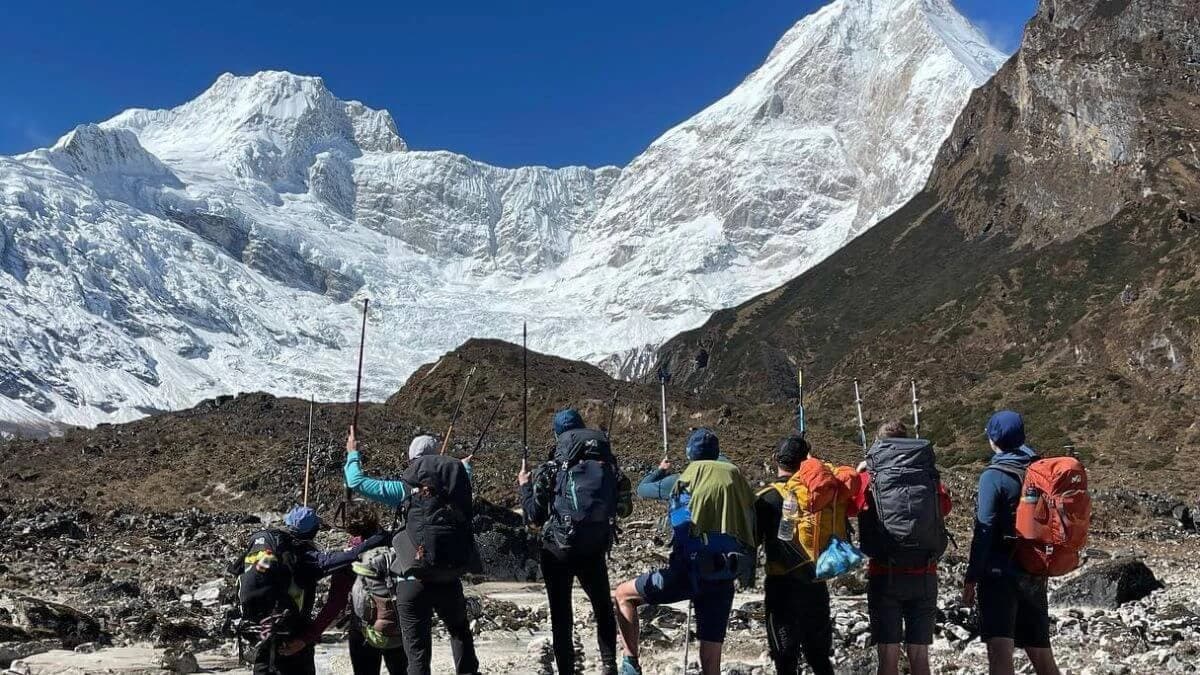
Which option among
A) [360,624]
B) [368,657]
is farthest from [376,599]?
[368,657]

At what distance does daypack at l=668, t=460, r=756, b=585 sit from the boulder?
275 inches

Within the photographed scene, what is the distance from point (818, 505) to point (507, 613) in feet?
25.1

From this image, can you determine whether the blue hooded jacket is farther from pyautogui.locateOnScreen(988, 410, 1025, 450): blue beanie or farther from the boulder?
the boulder

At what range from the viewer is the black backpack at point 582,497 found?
7.09 m

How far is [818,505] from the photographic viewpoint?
6785 mm

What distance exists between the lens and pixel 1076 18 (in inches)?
3329

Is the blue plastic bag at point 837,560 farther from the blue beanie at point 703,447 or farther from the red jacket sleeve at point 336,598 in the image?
the red jacket sleeve at point 336,598

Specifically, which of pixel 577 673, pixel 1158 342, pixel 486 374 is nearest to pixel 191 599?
pixel 577 673

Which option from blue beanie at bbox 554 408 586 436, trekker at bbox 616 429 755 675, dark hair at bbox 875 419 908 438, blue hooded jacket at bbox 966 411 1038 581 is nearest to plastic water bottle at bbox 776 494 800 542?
trekker at bbox 616 429 755 675

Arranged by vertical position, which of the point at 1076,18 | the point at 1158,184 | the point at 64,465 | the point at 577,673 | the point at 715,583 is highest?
the point at 1076,18

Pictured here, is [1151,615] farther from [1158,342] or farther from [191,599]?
[1158,342]

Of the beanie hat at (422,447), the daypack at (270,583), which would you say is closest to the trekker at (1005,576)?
the beanie hat at (422,447)

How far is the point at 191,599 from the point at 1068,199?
73.3m

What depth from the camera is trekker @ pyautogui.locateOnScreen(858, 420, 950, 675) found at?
21.6 ft
